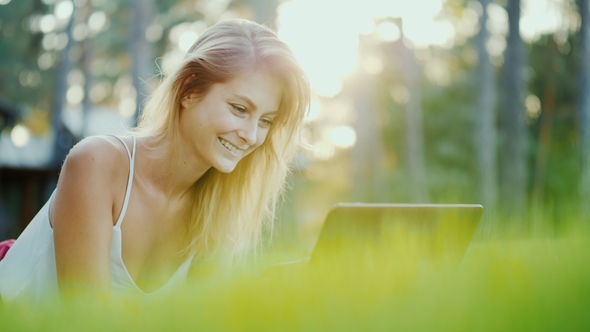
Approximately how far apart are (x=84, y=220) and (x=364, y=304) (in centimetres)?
178

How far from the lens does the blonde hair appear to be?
290 cm

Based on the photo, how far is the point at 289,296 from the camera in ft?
3.36

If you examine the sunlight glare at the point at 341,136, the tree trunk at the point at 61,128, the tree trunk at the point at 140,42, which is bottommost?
the sunlight glare at the point at 341,136

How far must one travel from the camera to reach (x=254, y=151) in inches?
132

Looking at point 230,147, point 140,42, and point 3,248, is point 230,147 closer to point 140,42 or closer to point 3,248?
point 3,248

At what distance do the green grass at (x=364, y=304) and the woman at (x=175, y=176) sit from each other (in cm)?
142

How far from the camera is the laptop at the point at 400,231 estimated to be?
1.39 meters

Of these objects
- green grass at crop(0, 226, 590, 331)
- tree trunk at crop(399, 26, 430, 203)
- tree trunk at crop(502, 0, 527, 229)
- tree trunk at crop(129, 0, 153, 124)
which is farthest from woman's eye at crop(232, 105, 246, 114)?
tree trunk at crop(399, 26, 430, 203)

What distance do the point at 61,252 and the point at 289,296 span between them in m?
1.72

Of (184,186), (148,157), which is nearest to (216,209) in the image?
(184,186)

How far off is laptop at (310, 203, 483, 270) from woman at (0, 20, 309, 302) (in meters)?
1.09

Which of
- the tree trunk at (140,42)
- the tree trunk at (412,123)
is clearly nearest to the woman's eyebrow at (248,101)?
the tree trunk at (140,42)

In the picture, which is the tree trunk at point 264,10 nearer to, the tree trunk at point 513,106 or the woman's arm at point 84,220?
the tree trunk at point 513,106

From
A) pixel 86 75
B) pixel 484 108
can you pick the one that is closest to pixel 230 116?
pixel 484 108
